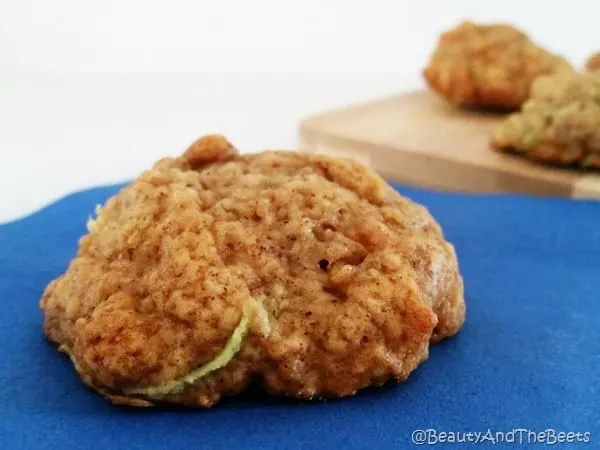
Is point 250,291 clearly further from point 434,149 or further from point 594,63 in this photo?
point 594,63

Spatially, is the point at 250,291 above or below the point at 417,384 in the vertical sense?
above

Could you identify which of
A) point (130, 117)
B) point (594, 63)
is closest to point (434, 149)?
point (594, 63)

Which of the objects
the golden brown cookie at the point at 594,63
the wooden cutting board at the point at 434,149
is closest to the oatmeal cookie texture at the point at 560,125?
the wooden cutting board at the point at 434,149

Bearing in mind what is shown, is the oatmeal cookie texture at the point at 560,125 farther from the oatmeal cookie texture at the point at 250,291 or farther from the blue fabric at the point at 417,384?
the oatmeal cookie texture at the point at 250,291

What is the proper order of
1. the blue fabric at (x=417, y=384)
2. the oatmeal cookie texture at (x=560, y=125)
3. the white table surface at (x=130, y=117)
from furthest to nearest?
the white table surface at (x=130, y=117), the oatmeal cookie texture at (x=560, y=125), the blue fabric at (x=417, y=384)

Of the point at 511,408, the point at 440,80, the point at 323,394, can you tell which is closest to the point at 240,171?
the point at 323,394

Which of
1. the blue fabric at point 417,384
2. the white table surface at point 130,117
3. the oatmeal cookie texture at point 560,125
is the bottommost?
the white table surface at point 130,117

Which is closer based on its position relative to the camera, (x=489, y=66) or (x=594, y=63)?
(x=489, y=66)
